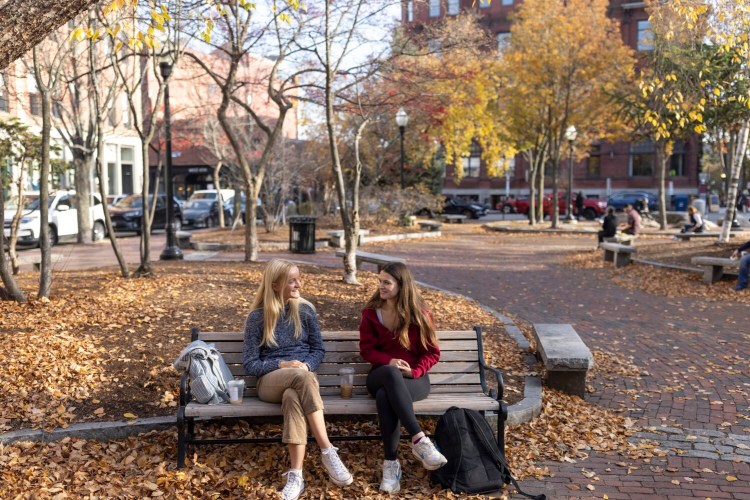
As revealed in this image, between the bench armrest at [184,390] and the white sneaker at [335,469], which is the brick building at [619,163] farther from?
the white sneaker at [335,469]

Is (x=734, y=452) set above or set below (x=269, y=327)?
below

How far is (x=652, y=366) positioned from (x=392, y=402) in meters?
3.80

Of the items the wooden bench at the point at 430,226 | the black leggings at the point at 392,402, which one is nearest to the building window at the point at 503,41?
the wooden bench at the point at 430,226

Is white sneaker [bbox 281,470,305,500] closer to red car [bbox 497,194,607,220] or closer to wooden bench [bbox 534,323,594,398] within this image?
wooden bench [bbox 534,323,594,398]

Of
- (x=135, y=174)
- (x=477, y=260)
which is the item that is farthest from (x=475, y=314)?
(x=135, y=174)

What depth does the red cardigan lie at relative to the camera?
5.16 metres

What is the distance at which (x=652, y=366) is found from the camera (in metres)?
7.49

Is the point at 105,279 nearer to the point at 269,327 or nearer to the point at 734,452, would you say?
the point at 269,327

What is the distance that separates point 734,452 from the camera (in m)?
5.11

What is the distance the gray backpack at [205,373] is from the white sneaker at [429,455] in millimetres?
1294

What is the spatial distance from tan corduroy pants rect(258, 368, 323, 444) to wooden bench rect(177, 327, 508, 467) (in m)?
0.10

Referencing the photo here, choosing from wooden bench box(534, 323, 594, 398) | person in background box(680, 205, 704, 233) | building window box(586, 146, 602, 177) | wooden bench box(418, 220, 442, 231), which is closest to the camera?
wooden bench box(534, 323, 594, 398)

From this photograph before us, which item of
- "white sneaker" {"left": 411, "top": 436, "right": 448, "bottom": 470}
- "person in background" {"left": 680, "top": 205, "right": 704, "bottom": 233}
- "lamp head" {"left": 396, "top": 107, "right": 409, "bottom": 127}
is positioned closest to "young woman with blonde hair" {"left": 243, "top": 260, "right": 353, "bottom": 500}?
"white sneaker" {"left": 411, "top": 436, "right": 448, "bottom": 470}

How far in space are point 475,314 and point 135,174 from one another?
126 ft
